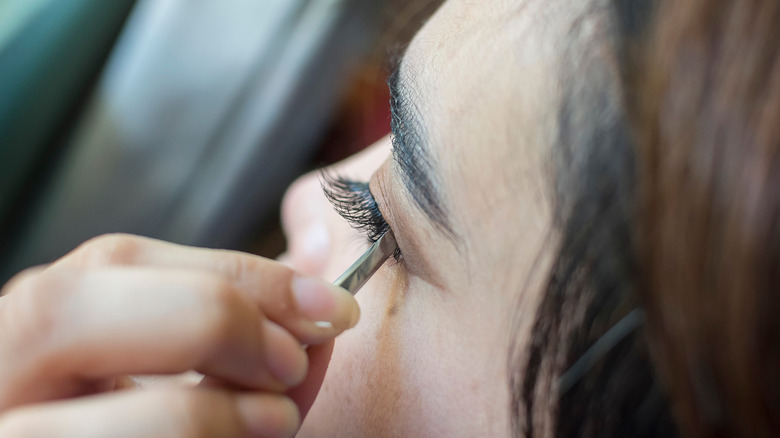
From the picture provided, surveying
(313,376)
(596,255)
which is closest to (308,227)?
(313,376)

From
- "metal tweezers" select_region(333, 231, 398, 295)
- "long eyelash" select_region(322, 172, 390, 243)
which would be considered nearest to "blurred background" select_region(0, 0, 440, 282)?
"long eyelash" select_region(322, 172, 390, 243)

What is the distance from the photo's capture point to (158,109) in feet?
2.97

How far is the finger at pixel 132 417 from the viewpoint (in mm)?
275

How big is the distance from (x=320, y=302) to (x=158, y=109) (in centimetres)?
70

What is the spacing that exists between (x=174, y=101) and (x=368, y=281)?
24.0 inches

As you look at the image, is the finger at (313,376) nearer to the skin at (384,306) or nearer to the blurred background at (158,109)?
the skin at (384,306)

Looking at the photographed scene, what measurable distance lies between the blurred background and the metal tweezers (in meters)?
0.44

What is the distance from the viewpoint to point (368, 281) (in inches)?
18.2

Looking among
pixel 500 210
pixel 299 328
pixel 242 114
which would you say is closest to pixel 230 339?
Answer: pixel 299 328

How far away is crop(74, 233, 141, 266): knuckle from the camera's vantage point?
0.35 meters

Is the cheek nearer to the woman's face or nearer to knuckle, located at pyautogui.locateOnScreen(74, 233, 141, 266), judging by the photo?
the woman's face

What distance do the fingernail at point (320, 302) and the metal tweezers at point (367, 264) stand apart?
0.06 m

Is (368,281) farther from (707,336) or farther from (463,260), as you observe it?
(707,336)

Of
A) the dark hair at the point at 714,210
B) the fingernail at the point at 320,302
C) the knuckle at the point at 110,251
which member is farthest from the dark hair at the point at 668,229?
the knuckle at the point at 110,251
